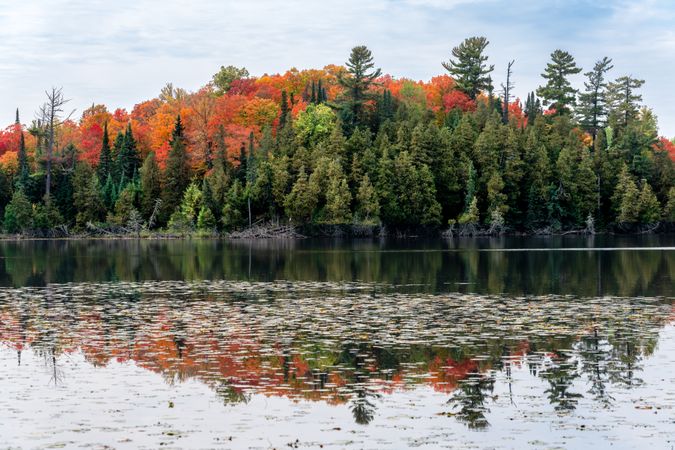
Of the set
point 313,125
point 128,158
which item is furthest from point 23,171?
point 313,125

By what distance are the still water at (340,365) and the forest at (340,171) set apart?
8128 cm

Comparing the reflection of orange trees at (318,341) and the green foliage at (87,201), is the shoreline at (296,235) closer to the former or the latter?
the green foliage at (87,201)

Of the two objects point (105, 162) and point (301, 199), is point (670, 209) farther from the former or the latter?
point (105, 162)

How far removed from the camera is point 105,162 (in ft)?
466

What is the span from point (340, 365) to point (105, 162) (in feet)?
409

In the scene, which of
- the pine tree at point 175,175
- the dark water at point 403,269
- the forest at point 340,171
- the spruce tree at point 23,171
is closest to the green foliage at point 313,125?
the forest at point 340,171

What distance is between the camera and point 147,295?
42531 millimetres

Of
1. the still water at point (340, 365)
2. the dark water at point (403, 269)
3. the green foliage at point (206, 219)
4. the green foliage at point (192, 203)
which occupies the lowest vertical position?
the still water at point (340, 365)

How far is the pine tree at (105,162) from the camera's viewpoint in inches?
5556

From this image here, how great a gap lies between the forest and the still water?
8128 cm

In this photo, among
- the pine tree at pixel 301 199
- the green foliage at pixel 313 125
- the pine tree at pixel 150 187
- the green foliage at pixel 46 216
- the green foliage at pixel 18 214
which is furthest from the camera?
the green foliage at pixel 313 125

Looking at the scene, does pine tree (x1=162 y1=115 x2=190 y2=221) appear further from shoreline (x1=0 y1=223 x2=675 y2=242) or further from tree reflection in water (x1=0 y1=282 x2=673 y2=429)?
tree reflection in water (x1=0 y1=282 x2=673 y2=429)

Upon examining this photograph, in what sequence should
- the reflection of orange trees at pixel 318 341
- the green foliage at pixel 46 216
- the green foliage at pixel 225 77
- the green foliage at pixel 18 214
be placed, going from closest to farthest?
1. the reflection of orange trees at pixel 318 341
2. the green foliage at pixel 18 214
3. the green foliage at pixel 46 216
4. the green foliage at pixel 225 77

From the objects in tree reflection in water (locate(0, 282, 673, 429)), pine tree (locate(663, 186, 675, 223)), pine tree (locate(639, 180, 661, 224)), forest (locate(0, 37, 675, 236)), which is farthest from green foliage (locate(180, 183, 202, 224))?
tree reflection in water (locate(0, 282, 673, 429))
